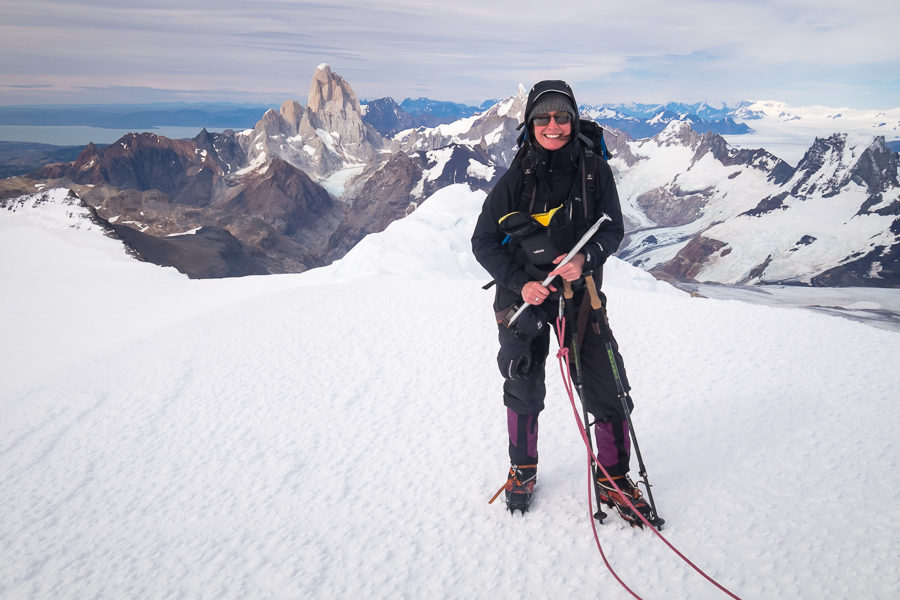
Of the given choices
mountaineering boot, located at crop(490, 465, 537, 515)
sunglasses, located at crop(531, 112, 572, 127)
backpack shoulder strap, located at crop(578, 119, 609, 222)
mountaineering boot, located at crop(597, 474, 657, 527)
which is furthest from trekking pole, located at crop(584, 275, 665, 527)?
sunglasses, located at crop(531, 112, 572, 127)

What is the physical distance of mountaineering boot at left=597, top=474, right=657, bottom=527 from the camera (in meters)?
4.27

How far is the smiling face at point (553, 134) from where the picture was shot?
4062 millimetres

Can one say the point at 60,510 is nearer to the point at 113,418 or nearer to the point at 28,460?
the point at 28,460

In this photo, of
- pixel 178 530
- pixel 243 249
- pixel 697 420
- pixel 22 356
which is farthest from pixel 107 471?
pixel 243 249

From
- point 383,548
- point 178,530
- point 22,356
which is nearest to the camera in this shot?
point 383,548

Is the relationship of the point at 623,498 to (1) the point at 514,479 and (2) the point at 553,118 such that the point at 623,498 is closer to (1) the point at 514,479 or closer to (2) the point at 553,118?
(1) the point at 514,479

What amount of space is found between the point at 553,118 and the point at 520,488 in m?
3.29

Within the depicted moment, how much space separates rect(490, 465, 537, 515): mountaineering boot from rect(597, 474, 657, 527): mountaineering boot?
2.03ft

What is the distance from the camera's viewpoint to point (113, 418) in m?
7.00

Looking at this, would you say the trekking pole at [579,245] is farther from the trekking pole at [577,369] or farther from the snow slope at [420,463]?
the snow slope at [420,463]

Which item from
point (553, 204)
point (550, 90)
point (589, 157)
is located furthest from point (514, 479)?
point (550, 90)

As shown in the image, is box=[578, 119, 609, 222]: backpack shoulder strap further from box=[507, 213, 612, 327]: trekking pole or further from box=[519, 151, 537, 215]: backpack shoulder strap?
box=[519, 151, 537, 215]: backpack shoulder strap

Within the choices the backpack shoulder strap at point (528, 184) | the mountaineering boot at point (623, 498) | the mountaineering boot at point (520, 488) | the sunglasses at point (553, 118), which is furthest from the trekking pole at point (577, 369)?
the sunglasses at point (553, 118)

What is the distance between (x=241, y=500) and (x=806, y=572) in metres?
5.05
